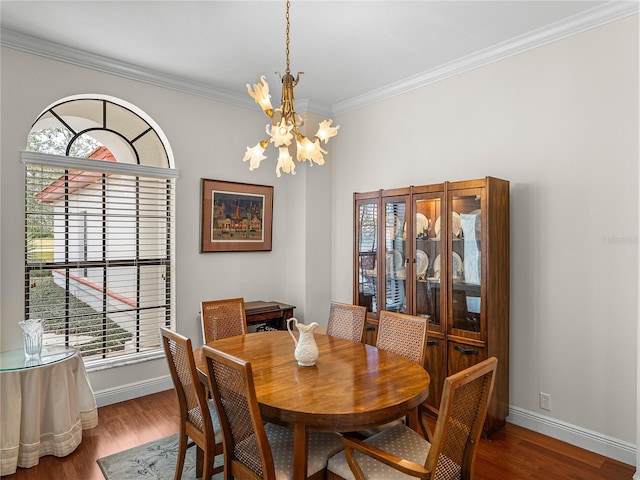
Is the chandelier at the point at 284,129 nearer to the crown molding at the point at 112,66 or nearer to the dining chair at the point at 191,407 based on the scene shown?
the dining chair at the point at 191,407

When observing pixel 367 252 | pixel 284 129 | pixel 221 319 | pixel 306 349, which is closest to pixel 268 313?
pixel 221 319

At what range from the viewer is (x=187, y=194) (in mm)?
3885

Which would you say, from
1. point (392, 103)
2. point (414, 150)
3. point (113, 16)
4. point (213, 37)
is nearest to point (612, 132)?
point (414, 150)

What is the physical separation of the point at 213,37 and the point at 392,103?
1814 millimetres

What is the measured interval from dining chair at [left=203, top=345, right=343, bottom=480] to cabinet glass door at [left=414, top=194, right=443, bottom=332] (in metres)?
1.54

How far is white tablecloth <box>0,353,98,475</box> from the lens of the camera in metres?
2.42

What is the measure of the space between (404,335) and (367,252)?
125 centimetres

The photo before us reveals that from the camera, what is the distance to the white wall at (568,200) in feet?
8.36

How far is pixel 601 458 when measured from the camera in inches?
101

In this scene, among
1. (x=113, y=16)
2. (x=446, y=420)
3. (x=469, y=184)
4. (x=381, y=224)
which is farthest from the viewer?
(x=381, y=224)

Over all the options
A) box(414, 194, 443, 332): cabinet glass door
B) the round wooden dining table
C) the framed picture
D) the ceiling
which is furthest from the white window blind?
box(414, 194, 443, 332): cabinet glass door

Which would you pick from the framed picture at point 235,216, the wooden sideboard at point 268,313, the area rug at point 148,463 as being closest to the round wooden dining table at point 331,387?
the area rug at point 148,463

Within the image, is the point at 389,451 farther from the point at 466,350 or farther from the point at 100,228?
the point at 100,228

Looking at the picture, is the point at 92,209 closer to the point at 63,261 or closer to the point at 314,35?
the point at 63,261
